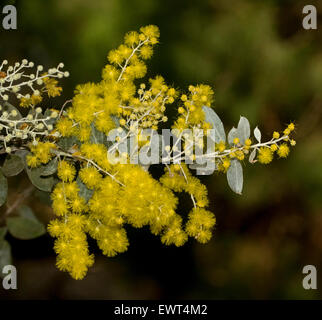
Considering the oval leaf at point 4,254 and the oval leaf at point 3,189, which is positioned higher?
the oval leaf at point 3,189

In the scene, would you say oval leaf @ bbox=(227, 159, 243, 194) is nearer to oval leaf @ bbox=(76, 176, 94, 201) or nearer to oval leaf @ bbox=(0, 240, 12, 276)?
oval leaf @ bbox=(76, 176, 94, 201)

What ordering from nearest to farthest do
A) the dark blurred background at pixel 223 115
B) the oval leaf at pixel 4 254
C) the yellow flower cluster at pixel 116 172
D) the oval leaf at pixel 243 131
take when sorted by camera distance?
the yellow flower cluster at pixel 116 172
the oval leaf at pixel 243 131
the oval leaf at pixel 4 254
the dark blurred background at pixel 223 115

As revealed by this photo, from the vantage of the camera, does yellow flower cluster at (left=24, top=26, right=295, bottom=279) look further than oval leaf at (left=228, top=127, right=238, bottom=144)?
No

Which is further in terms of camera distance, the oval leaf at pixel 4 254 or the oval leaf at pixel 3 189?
the oval leaf at pixel 4 254

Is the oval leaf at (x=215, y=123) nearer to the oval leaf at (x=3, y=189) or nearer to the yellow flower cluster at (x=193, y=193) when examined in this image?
the yellow flower cluster at (x=193, y=193)

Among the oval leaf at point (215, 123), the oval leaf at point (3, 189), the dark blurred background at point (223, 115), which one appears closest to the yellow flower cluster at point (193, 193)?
the oval leaf at point (215, 123)

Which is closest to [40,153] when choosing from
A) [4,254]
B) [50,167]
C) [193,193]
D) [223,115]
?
[50,167]

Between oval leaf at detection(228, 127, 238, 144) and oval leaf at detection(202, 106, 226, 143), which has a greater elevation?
oval leaf at detection(202, 106, 226, 143)

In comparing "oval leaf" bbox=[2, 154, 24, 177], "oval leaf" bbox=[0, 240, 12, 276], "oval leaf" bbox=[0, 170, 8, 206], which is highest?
"oval leaf" bbox=[2, 154, 24, 177]

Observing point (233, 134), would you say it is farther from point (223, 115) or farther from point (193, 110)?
point (223, 115)

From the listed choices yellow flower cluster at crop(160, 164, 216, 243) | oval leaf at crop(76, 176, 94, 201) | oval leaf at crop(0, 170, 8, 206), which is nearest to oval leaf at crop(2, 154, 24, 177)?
oval leaf at crop(0, 170, 8, 206)
